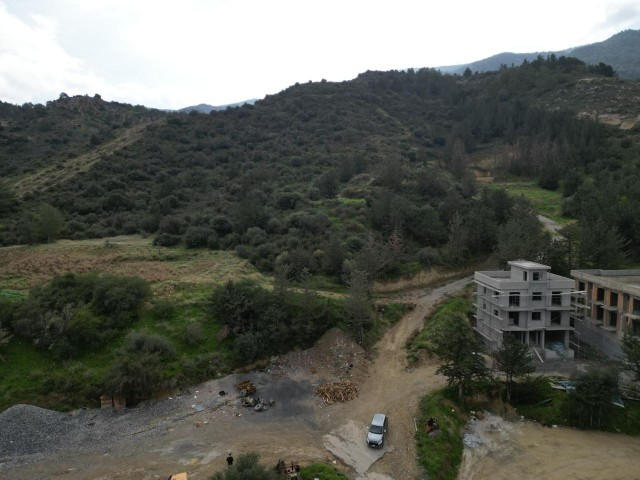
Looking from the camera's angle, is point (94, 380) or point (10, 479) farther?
point (94, 380)

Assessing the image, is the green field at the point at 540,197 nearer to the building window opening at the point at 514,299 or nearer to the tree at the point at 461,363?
the building window opening at the point at 514,299

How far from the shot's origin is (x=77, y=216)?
194 feet

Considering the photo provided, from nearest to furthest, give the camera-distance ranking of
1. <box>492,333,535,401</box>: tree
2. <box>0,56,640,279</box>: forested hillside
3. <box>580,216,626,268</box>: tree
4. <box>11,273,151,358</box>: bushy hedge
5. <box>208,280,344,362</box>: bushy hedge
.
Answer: <box>492,333,535,401</box>: tree
<box>11,273,151,358</box>: bushy hedge
<box>208,280,344,362</box>: bushy hedge
<box>580,216,626,268</box>: tree
<box>0,56,640,279</box>: forested hillside

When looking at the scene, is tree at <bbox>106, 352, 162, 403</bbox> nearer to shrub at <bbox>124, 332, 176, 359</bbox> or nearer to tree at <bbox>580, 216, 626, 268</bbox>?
shrub at <bbox>124, 332, 176, 359</bbox>

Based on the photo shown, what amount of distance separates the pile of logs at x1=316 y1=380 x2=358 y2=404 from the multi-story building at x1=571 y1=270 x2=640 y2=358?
17.7 metres

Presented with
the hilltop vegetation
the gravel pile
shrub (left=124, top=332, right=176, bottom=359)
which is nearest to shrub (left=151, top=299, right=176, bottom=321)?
the hilltop vegetation

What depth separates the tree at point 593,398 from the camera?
78.3 feet

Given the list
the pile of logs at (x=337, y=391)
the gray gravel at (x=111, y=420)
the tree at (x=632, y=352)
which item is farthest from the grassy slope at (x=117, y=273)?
the tree at (x=632, y=352)

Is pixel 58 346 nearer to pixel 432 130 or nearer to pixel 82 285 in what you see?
pixel 82 285

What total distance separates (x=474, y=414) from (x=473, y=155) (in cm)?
7498

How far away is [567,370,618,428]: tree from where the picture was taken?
2386 cm

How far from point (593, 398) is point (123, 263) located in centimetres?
3946

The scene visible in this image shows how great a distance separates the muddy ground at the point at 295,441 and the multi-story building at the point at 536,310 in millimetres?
7721

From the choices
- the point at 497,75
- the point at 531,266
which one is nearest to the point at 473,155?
the point at 497,75
